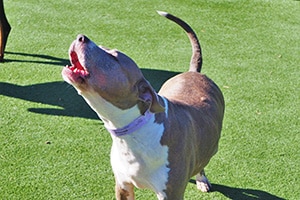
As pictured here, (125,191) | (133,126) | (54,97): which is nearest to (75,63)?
(133,126)

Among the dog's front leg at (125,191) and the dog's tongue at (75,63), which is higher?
the dog's tongue at (75,63)

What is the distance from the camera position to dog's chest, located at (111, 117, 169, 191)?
2.63 m

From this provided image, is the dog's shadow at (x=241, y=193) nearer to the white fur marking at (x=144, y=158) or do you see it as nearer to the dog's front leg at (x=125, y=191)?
the dog's front leg at (x=125, y=191)

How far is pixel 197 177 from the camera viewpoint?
3826 mm

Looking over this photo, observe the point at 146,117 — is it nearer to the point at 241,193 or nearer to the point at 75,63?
the point at 75,63

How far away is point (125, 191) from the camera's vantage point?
308 cm

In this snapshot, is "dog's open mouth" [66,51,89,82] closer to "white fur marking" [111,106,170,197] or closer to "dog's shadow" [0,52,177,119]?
"white fur marking" [111,106,170,197]

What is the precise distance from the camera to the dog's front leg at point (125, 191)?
303 centimetres

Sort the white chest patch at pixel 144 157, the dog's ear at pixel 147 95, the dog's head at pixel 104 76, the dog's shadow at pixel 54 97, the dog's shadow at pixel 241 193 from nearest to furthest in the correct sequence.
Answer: the dog's head at pixel 104 76, the dog's ear at pixel 147 95, the white chest patch at pixel 144 157, the dog's shadow at pixel 241 193, the dog's shadow at pixel 54 97

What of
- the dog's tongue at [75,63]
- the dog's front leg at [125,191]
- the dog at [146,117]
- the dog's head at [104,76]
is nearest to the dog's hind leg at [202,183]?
the dog at [146,117]

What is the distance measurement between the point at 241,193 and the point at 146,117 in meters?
1.53

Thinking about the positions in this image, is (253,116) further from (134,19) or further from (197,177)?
(134,19)

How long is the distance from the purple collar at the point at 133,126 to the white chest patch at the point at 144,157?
0.08 ft

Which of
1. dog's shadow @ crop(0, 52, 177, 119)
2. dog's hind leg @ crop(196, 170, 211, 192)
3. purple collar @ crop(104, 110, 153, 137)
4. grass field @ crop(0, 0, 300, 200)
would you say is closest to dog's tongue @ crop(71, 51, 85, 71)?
purple collar @ crop(104, 110, 153, 137)
